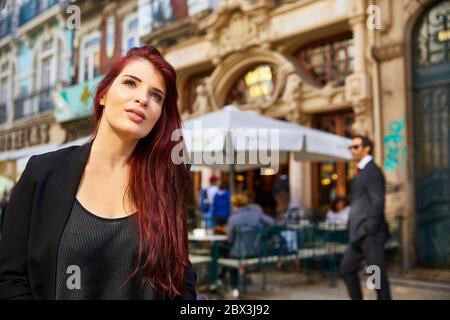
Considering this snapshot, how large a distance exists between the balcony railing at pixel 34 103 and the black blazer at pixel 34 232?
25.0ft

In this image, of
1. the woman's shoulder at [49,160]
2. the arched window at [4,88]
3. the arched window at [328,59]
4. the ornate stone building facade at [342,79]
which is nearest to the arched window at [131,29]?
the ornate stone building facade at [342,79]

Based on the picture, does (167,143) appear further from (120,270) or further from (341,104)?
(341,104)

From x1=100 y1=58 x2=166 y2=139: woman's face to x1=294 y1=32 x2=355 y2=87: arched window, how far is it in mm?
7936

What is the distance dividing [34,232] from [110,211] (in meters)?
0.21

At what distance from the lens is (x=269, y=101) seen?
32.1 feet

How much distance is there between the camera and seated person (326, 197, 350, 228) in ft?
23.8

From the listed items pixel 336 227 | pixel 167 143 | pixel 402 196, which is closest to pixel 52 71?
pixel 336 227

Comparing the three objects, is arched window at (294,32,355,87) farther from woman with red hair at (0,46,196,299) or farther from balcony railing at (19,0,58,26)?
woman with red hair at (0,46,196,299)

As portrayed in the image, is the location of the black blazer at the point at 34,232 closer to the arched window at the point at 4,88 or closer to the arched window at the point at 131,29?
the arched window at the point at 4,88

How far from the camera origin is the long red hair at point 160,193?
4.14 ft

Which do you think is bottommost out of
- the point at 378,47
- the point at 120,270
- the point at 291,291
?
the point at 291,291

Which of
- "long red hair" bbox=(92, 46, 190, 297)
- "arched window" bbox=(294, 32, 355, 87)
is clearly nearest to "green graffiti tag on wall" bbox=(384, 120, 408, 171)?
"arched window" bbox=(294, 32, 355, 87)

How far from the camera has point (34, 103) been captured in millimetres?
8516
